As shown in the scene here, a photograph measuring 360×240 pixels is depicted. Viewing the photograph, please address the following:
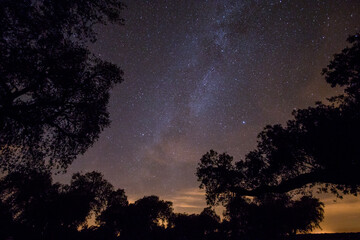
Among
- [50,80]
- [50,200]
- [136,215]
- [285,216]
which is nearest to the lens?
[50,80]

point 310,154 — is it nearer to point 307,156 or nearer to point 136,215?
point 307,156

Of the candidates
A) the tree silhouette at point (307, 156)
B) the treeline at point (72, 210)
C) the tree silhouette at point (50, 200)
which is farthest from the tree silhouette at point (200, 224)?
the tree silhouette at point (307, 156)

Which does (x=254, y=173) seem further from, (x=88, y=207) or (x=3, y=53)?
(x=88, y=207)

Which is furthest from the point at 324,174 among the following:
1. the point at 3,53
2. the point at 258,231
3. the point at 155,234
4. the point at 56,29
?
the point at 258,231

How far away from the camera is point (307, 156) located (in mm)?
14062

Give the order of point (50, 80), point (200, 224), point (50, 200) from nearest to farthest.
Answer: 1. point (50, 80)
2. point (50, 200)
3. point (200, 224)

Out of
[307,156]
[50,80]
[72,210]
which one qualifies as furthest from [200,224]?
[50,80]

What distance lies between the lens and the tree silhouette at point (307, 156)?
37.5 feet

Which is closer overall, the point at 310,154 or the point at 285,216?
the point at 310,154

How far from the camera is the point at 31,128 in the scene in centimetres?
1228

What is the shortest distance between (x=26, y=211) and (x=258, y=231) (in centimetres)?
5964

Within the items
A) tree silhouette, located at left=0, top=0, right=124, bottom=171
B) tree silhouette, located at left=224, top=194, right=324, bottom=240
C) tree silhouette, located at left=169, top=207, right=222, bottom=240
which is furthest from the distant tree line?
tree silhouette, located at left=169, top=207, right=222, bottom=240

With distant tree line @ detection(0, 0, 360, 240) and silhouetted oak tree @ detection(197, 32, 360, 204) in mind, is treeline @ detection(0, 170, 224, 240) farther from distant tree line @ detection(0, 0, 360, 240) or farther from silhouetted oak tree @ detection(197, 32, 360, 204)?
silhouetted oak tree @ detection(197, 32, 360, 204)

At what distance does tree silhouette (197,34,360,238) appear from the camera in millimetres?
11430
